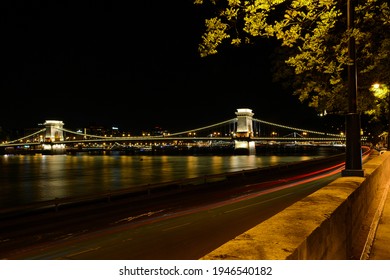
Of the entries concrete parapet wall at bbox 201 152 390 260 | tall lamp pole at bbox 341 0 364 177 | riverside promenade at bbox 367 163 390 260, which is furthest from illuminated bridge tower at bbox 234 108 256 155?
concrete parapet wall at bbox 201 152 390 260

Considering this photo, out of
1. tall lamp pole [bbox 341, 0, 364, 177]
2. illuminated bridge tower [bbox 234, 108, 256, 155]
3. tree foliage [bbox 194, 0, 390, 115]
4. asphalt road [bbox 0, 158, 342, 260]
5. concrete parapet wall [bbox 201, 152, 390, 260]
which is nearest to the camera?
concrete parapet wall [bbox 201, 152, 390, 260]

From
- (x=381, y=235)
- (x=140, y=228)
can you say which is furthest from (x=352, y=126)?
(x=140, y=228)

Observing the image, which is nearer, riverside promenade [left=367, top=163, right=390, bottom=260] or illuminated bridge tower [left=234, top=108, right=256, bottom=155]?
riverside promenade [left=367, top=163, right=390, bottom=260]

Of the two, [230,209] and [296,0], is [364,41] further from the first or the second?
[230,209]

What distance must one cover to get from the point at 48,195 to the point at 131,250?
111 feet

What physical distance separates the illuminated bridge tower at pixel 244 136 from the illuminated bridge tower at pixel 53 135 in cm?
7019

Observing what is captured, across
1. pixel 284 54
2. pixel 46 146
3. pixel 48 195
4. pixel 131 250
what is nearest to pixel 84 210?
pixel 131 250

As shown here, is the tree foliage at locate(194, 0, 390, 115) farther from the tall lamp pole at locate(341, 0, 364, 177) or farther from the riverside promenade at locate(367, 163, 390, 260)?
the riverside promenade at locate(367, 163, 390, 260)

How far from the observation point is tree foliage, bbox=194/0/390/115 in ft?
23.0

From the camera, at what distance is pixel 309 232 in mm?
4336

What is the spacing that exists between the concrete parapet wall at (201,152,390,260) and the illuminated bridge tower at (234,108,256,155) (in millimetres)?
115036

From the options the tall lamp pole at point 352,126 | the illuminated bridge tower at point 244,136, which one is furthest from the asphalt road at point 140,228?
the illuminated bridge tower at point 244,136

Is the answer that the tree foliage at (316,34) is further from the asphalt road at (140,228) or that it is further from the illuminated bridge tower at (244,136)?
the illuminated bridge tower at (244,136)
